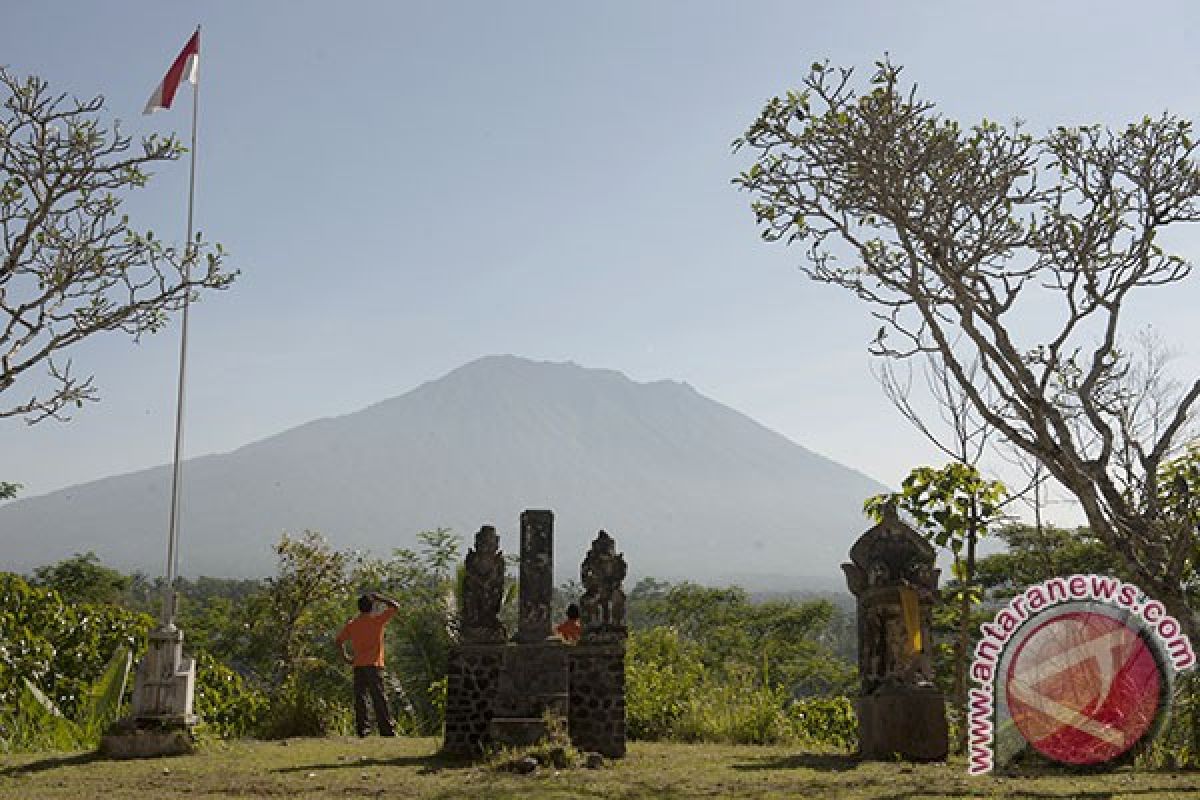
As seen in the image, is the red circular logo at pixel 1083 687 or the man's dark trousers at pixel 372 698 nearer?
the red circular logo at pixel 1083 687

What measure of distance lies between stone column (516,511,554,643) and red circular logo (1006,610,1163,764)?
181 inches

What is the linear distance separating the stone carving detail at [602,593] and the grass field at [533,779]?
140 cm

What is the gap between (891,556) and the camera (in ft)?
35.7

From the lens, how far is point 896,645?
1058 centimetres

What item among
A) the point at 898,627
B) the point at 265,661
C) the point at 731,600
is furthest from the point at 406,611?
the point at 731,600

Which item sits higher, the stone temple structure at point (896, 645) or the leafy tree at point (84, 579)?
the leafy tree at point (84, 579)

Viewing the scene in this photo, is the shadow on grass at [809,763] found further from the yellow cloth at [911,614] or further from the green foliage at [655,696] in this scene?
the green foliage at [655,696]

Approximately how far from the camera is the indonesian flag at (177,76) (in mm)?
13938

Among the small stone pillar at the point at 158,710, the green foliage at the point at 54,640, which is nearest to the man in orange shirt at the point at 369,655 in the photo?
the small stone pillar at the point at 158,710

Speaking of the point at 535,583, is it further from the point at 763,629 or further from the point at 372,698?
the point at 763,629

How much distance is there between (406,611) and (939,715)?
16744mm

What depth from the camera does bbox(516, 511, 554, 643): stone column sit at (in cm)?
1109

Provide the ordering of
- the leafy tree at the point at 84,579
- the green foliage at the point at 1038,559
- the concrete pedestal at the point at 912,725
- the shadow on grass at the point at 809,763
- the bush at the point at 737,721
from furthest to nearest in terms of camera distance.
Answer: the leafy tree at the point at 84,579
the green foliage at the point at 1038,559
the bush at the point at 737,721
the concrete pedestal at the point at 912,725
the shadow on grass at the point at 809,763

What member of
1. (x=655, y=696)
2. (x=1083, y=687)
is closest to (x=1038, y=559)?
(x=655, y=696)
